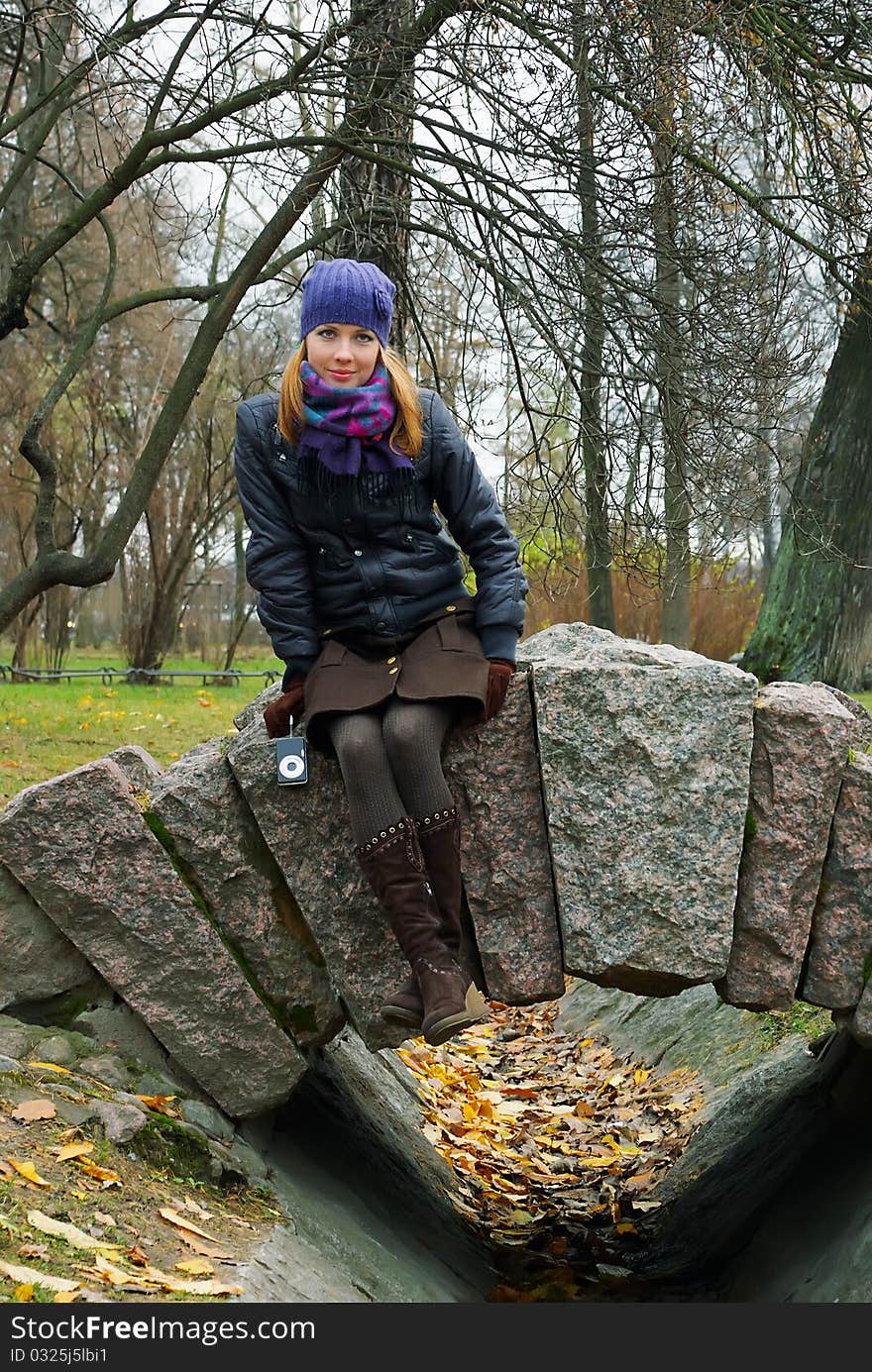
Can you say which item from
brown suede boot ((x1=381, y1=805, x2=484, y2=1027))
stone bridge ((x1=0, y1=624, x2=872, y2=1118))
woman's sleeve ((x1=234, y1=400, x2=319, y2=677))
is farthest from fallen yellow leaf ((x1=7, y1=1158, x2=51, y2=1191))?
woman's sleeve ((x1=234, y1=400, x2=319, y2=677))

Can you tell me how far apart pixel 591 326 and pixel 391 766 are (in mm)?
3642

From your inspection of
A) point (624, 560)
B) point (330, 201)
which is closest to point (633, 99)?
point (330, 201)

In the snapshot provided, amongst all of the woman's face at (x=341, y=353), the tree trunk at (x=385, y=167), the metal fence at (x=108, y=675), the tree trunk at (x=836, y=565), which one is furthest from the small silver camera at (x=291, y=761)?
the metal fence at (x=108, y=675)

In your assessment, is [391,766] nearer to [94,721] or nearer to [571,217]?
[571,217]

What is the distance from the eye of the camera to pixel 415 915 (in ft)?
11.3

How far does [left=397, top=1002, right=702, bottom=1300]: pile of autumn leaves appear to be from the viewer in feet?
17.1

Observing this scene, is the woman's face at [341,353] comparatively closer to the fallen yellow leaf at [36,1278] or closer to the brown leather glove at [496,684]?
the brown leather glove at [496,684]

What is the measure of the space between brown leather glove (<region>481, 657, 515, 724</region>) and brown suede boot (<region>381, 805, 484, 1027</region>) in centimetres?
31

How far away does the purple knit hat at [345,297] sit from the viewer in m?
3.48

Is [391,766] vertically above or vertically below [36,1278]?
above

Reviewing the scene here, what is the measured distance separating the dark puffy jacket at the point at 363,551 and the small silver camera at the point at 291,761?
21 cm

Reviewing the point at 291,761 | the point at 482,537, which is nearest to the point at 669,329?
the point at 482,537

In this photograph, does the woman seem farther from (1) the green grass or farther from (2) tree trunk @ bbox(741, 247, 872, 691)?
(2) tree trunk @ bbox(741, 247, 872, 691)

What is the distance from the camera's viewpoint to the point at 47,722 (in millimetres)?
10898
